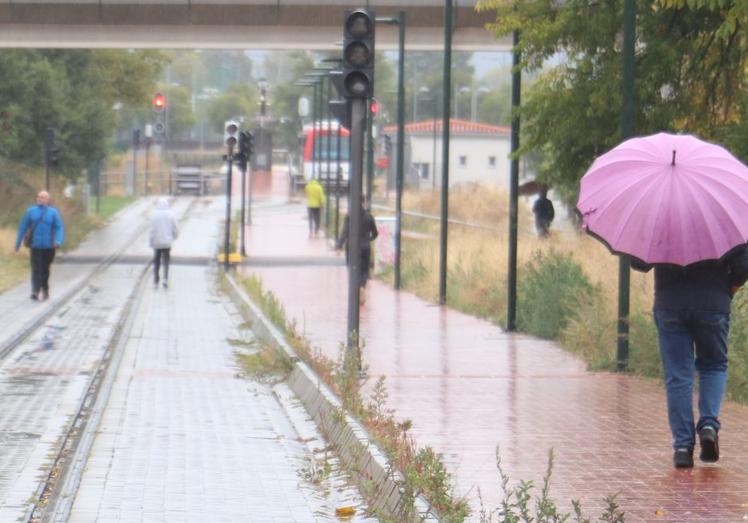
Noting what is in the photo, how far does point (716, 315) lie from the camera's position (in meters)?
9.13

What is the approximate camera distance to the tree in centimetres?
1684

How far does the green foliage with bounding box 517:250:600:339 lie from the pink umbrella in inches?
325

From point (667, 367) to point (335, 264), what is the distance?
30512 millimetres

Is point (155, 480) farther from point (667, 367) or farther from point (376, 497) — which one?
point (667, 367)

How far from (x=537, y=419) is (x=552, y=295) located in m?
7.63

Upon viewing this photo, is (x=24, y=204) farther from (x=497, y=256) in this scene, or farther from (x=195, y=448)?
(x=195, y=448)

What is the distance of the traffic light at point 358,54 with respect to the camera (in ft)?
46.9

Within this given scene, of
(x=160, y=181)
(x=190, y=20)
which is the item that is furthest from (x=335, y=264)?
(x=160, y=181)

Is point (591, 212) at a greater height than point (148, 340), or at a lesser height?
greater

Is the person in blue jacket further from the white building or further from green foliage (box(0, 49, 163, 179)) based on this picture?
the white building

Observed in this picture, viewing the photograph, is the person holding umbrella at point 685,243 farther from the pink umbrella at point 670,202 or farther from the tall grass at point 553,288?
the tall grass at point 553,288

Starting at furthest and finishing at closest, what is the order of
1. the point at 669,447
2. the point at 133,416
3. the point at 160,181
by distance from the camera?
the point at 160,181 < the point at 133,416 < the point at 669,447

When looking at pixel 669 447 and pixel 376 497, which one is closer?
pixel 376 497

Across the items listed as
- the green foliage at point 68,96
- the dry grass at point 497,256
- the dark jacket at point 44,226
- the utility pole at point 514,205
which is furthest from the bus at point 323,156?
the utility pole at point 514,205
